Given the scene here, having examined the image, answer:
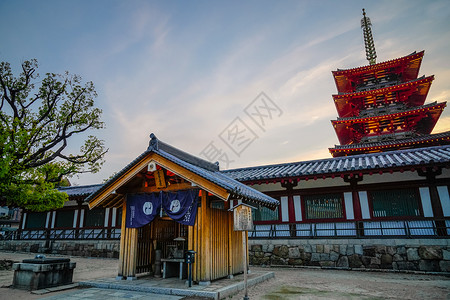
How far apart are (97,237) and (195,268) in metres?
14.7

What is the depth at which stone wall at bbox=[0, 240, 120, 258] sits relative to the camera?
63.2 feet

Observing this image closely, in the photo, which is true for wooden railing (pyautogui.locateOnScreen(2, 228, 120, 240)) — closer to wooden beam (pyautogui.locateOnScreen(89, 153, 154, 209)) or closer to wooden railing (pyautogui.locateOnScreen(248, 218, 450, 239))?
wooden beam (pyautogui.locateOnScreen(89, 153, 154, 209))

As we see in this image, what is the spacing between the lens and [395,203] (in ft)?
43.7

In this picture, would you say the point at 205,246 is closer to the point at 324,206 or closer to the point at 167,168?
the point at 167,168

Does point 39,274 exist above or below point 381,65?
below

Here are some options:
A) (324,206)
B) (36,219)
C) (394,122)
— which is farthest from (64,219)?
(394,122)

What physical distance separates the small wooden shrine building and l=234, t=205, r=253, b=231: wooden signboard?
65 centimetres

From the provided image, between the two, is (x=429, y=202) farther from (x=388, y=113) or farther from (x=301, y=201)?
(x=388, y=113)

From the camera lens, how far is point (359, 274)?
38.0ft

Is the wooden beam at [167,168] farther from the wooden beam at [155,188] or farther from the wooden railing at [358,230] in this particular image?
the wooden railing at [358,230]

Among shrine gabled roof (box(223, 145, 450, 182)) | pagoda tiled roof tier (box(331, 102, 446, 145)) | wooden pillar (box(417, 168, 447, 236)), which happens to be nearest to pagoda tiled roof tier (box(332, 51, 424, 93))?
pagoda tiled roof tier (box(331, 102, 446, 145))

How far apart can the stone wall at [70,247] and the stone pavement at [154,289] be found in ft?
34.7

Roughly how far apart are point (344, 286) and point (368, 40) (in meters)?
31.4

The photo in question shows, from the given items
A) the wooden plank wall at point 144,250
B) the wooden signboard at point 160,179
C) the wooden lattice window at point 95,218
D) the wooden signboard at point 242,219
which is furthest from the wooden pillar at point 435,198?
the wooden lattice window at point 95,218
